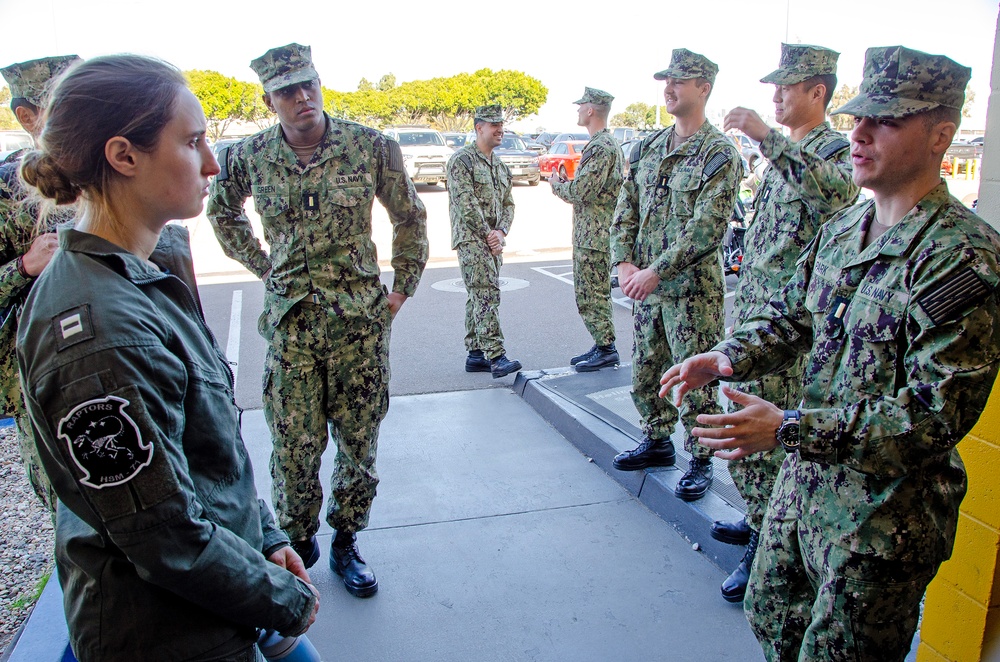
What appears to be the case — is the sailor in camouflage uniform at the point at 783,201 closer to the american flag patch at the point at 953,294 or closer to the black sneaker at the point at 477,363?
the american flag patch at the point at 953,294

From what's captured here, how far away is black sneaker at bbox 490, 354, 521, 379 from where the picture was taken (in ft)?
20.4

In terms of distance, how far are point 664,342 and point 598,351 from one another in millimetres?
2324

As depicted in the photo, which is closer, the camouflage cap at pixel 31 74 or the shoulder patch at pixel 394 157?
the camouflage cap at pixel 31 74

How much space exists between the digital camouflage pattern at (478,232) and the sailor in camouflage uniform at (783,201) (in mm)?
2792

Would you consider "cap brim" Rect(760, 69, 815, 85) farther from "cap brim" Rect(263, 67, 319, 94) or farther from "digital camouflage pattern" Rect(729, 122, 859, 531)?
"cap brim" Rect(263, 67, 319, 94)

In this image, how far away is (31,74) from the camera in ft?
8.92

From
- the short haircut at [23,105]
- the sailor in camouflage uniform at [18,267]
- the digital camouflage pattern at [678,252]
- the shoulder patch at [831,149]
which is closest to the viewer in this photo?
the sailor in camouflage uniform at [18,267]

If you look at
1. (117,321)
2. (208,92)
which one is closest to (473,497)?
(117,321)

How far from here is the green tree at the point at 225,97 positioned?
50.3 m

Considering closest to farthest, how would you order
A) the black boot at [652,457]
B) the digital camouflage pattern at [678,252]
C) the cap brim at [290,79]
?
1. the cap brim at [290,79]
2. the digital camouflage pattern at [678,252]
3. the black boot at [652,457]

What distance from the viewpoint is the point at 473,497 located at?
4168mm

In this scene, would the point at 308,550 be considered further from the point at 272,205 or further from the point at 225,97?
the point at 225,97

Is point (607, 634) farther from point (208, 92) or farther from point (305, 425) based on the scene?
point (208, 92)

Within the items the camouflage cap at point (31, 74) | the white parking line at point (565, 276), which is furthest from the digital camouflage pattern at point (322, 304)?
the white parking line at point (565, 276)
